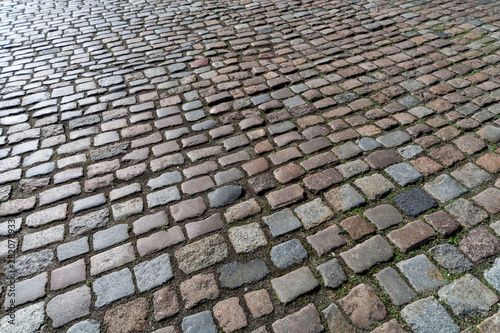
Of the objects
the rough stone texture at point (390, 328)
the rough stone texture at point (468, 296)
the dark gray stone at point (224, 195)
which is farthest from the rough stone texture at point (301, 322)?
the dark gray stone at point (224, 195)

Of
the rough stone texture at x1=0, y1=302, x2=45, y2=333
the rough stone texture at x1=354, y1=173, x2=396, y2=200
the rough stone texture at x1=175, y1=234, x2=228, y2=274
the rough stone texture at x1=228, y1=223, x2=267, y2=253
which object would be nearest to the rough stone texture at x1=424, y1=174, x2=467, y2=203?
the rough stone texture at x1=354, y1=173, x2=396, y2=200

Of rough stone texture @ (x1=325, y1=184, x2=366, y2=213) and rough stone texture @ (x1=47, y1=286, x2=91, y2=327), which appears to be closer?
rough stone texture @ (x1=47, y1=286, x2=91, y2=327)

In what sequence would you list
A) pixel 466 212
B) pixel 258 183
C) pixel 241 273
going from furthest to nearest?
1. pixel 258 183
2. pixel 466 212
3. pixel 241 273

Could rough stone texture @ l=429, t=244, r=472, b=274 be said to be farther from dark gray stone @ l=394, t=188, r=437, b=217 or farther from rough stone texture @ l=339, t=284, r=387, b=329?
rough stone texture @ l=339, t=284, r=387, b=329

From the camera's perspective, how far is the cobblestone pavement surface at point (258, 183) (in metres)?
2.03

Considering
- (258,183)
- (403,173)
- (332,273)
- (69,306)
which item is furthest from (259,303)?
(403,173)

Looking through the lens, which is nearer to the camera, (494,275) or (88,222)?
(494,275)

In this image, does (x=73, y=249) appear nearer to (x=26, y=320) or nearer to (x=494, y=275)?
(x=26, y=320)

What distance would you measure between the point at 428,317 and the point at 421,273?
27 centimetres

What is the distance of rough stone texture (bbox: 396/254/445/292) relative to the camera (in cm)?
204

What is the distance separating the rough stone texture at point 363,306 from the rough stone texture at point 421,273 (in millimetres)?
246

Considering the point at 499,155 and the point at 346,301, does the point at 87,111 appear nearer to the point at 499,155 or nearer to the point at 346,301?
the point at 346,301

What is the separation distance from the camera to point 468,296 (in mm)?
1962

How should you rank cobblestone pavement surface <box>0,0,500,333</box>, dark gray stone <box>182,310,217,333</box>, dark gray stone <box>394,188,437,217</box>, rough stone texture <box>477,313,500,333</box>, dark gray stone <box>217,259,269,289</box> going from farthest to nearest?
dark gray stone <box>394,188,437,217</box>
dark gray stone <box>217,259,269,289</box>
cobblestone pavement surface <box>0,0,500,333</box>
dark gray stone <box>182,310,217,333</box>
rough stone texture <box>477,313,500,333</box>
